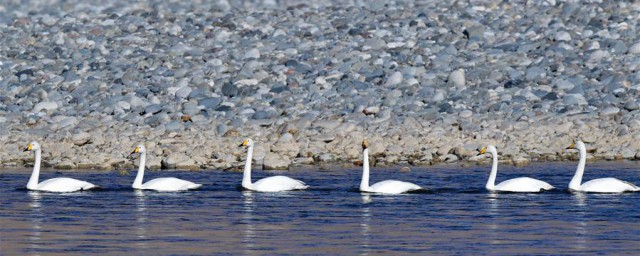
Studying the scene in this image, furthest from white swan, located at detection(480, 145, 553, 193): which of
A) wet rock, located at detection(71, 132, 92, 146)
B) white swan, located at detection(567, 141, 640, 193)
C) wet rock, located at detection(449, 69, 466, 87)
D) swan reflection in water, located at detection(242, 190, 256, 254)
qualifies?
wet rock, located at detection(449, 69, 466, 87)

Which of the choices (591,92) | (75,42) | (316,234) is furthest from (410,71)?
(316,234)

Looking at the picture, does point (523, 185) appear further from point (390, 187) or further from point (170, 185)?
point (170, 185)

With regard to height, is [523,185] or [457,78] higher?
[457,78]

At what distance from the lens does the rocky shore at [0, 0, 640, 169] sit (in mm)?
26812

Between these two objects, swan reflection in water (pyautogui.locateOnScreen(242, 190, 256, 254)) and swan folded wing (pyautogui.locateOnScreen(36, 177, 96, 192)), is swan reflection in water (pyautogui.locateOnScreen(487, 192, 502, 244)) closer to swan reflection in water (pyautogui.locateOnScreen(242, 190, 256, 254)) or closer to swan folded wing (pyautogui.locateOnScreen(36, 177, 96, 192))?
swan reflection in water (pyautogui.locateOnScreen(242, 190, 256, 254))

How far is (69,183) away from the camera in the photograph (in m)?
21.8

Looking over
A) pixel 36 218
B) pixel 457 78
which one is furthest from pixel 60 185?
pixel 457 78

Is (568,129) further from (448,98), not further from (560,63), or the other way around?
(560,63)

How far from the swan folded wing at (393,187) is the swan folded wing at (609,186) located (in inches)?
84.4

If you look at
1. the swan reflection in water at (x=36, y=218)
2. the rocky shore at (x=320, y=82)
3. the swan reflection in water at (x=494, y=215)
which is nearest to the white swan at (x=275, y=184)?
the swan reflection in water at (x=494, y=215)

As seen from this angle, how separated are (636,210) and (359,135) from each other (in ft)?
27.8

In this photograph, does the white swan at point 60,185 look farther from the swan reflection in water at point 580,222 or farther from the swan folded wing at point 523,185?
the swan reflection in water at point 580,222

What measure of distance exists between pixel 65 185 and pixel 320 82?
11492 millimetres

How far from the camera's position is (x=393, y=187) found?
2159 cm
